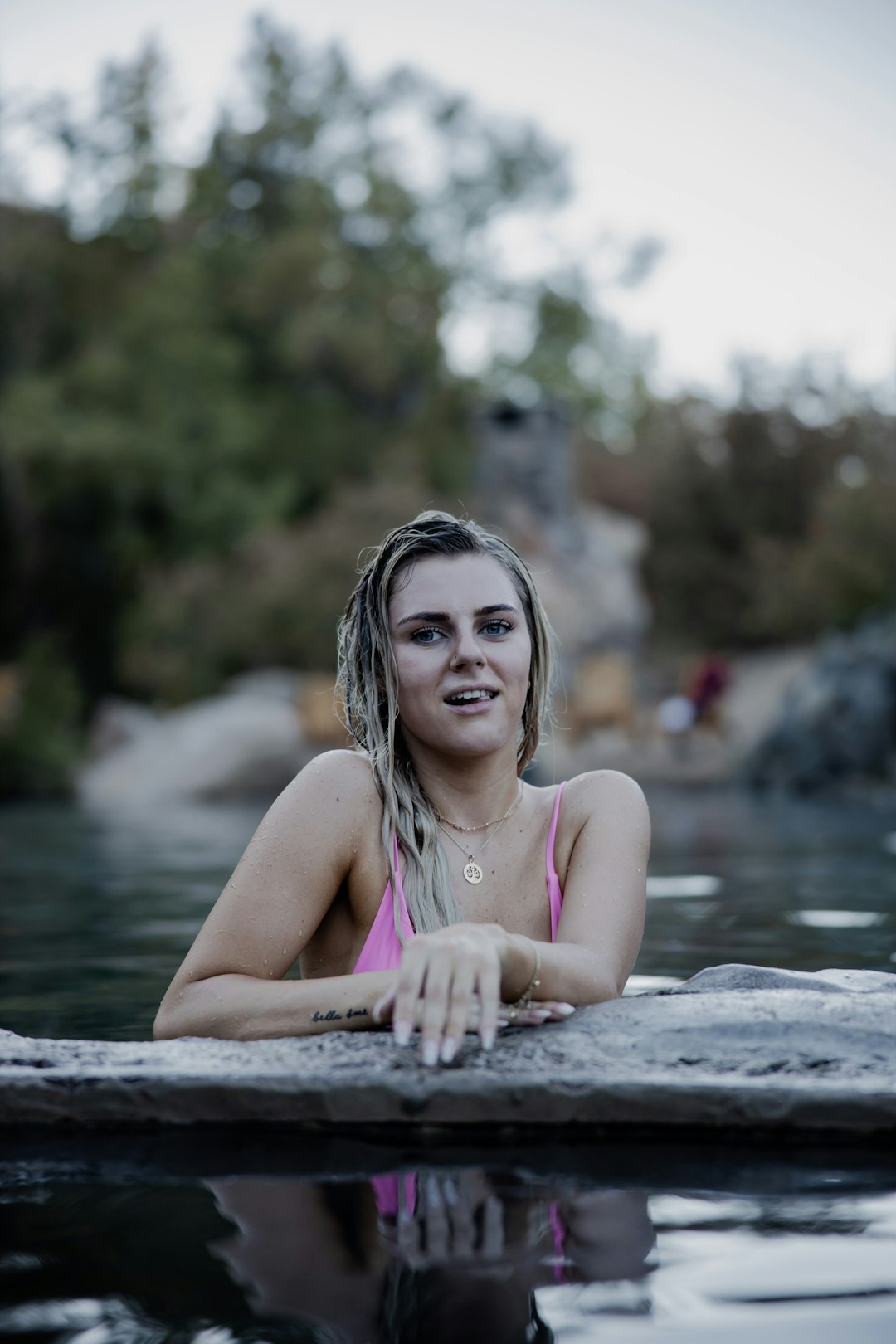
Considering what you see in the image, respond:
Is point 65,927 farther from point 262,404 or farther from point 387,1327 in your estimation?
point 262,404

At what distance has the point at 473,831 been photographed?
320cm

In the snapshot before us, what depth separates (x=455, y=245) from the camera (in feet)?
115

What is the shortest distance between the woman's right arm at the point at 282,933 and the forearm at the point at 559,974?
0.27 meters

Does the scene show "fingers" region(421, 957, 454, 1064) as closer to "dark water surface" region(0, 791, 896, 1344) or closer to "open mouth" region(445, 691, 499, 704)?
"dark water surface" region(0, 791, 896, 1344)

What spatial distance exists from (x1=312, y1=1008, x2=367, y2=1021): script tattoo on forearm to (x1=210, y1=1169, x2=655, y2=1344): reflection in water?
398 mm

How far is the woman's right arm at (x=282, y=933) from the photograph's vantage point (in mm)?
2750

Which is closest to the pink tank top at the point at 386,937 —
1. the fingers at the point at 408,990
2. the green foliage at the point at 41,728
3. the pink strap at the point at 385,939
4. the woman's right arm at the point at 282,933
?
the pink strap at the point at 385,939

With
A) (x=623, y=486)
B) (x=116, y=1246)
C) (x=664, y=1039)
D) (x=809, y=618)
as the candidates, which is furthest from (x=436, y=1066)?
(x=623, y=486)

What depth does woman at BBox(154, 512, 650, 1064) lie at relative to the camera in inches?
110

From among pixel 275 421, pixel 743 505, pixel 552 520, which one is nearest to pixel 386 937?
pixel 552 520

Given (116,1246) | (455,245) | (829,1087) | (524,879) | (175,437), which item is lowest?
(116,1246)

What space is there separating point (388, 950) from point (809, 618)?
21.0 metres

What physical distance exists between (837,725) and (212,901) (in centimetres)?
1080

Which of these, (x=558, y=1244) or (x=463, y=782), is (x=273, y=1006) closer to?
(x=463, y=782)
